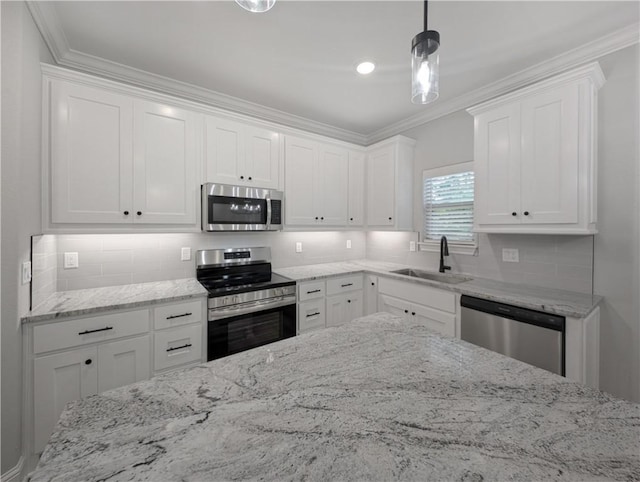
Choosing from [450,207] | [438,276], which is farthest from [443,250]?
[450,207]

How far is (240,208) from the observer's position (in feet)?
8.52

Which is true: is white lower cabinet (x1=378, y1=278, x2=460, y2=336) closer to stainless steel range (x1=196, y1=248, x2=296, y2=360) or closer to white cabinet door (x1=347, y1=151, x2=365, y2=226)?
white cabinet door (x1=347, y1=151, x2=365, y2=226)

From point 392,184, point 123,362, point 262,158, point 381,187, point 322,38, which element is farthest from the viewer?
point 381,187

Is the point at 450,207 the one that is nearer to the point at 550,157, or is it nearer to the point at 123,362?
the point at 550,157

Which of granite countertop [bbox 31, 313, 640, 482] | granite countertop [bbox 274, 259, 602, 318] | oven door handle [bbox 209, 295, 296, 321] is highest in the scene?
granite countertop [bbox 274, 259, 602, 318]

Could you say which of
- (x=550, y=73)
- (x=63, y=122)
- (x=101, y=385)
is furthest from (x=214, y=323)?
(x=550, y=73)

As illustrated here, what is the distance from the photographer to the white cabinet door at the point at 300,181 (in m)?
2.97

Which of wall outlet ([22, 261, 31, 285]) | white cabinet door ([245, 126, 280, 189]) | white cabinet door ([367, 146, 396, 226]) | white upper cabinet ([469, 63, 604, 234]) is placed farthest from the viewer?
white cabinet door ([367, 146, 396, 226])

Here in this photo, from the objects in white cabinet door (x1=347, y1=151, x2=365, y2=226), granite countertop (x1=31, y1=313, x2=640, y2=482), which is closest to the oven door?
granite countertop (x1=31, y1=313, x2=640, y2=482)

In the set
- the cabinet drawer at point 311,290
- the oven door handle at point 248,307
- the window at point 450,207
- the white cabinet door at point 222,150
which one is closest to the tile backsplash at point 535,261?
the window at point 450,207

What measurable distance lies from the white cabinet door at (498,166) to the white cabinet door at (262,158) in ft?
6.27

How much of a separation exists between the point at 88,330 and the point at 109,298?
0.28m

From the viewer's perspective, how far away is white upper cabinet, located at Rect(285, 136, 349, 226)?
2998 millimetres

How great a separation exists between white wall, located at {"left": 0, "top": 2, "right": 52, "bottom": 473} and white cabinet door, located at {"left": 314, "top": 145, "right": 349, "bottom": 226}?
232 cm
